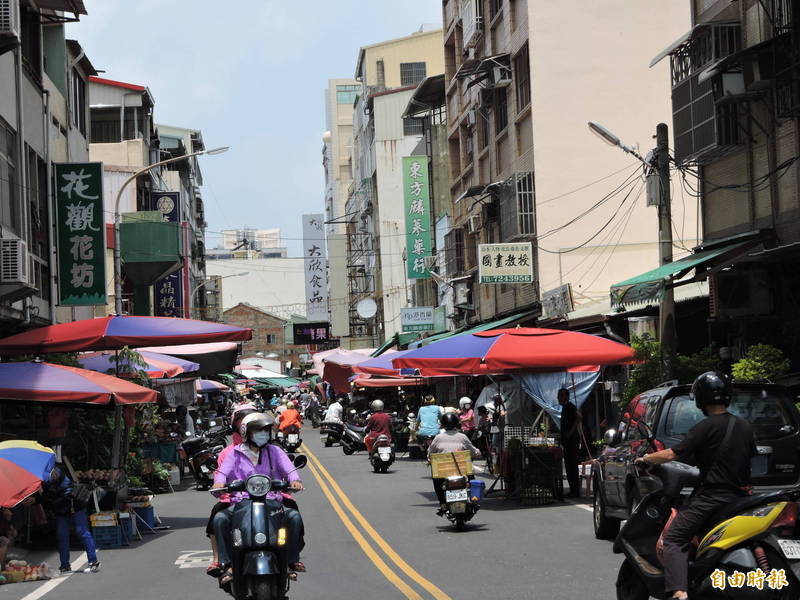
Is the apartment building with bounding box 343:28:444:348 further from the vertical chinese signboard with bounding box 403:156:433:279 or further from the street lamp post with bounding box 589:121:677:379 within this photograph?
the street lamp post with bounding box 589:121:677:379

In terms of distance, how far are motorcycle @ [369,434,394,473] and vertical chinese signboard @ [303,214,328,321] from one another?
61.3m

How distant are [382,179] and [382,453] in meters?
47.1

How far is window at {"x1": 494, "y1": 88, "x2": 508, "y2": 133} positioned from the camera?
37938 millimetres

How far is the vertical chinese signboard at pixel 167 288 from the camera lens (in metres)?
58.0

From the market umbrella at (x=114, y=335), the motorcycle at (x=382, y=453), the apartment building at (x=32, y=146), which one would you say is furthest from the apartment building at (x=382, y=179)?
the market umbrella at (x=114, y=335)

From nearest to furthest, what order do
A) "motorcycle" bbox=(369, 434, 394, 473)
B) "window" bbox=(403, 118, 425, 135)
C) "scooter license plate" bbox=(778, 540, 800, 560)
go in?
"scooter license plate" bbox=(778, 540, 800, 560)
"motorcycle" bbox=(369, 434, 394, 473)
"window" bbox=(403, 118, 425, 135)

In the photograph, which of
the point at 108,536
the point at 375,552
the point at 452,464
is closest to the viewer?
the point at 375,552

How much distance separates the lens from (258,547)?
342 inches

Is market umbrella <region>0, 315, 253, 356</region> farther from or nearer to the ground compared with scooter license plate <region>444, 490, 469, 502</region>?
farther from the ground

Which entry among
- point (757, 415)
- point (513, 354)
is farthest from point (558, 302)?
point (757, 415)

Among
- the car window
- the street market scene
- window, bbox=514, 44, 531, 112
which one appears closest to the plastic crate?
the street market scene

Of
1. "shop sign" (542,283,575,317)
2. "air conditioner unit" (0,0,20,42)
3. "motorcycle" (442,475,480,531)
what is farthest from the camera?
"shop sign" (542,283,575,317)

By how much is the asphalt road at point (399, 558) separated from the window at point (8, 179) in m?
6.54

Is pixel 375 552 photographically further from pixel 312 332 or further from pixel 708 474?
pixel 312 332
